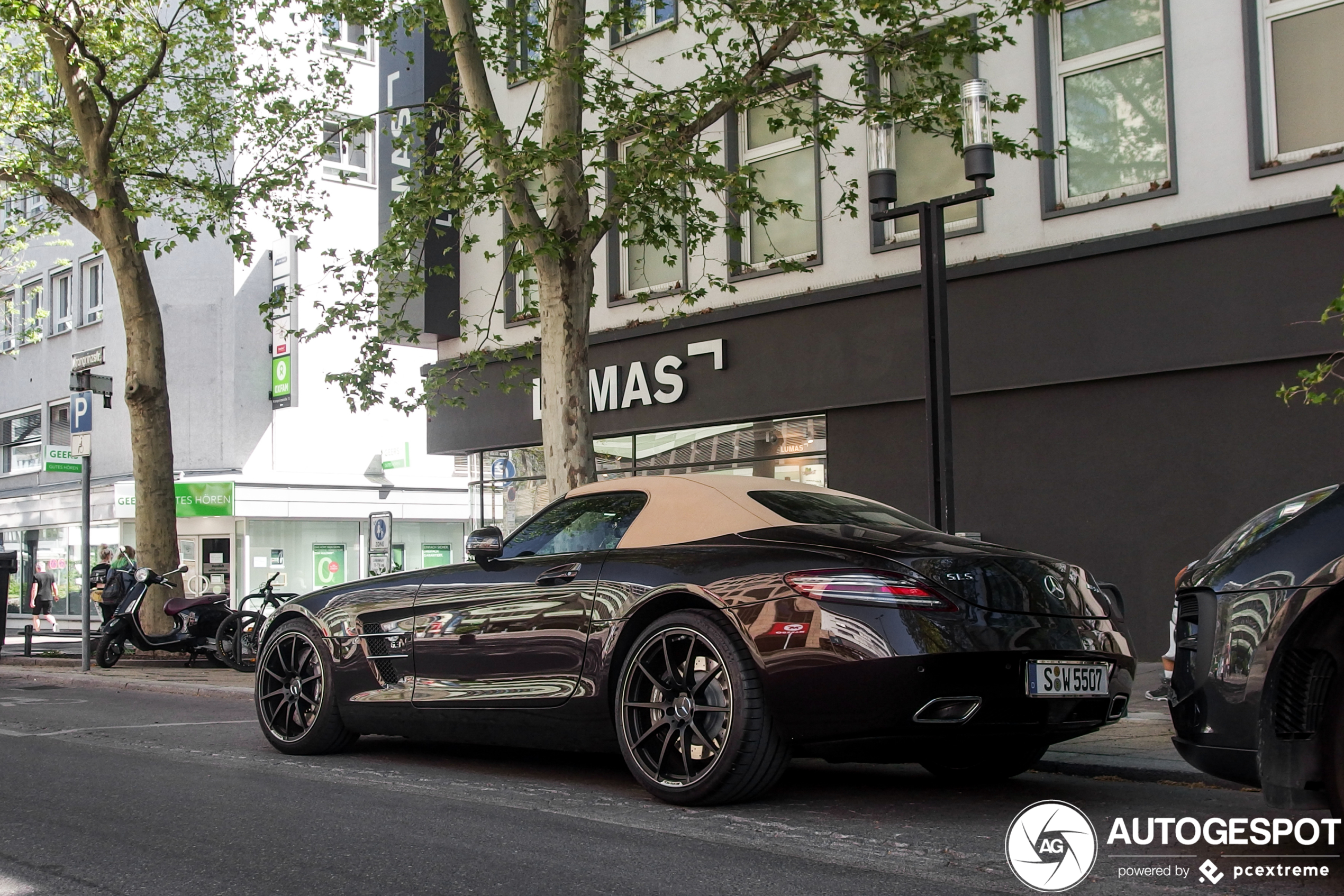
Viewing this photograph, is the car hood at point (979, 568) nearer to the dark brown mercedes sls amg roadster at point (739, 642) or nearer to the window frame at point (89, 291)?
the dark brown mercedes sls amg roadster at point (739, 642)

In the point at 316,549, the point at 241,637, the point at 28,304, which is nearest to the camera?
the point at 241,637

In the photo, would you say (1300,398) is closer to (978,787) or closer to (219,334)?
(978,787)

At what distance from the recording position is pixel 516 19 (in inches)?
553

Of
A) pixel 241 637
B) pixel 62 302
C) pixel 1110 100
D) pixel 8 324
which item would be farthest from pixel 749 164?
pixel 8 324

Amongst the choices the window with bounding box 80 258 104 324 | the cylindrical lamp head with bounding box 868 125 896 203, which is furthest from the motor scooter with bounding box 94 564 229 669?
the window with bounding box 80 258 104 324

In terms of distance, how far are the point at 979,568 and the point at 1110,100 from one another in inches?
367

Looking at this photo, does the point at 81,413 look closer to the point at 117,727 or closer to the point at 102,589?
the point at 102,589

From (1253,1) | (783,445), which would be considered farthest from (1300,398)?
(783,445)

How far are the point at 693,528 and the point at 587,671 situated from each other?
2.39 ft

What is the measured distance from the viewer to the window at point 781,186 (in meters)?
15.3

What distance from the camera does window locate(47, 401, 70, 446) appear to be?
3391 cm

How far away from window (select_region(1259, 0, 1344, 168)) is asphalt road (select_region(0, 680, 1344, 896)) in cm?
766

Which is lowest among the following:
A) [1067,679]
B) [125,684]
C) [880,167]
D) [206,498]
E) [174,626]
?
[125,684]

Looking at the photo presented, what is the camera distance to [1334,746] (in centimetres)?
345
